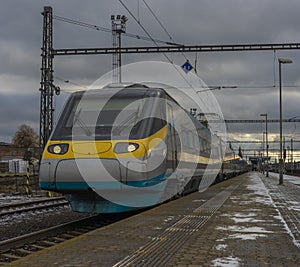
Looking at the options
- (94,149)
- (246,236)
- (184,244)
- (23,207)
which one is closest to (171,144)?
(94,149)

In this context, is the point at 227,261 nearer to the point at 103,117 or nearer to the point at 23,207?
the point at 103,117

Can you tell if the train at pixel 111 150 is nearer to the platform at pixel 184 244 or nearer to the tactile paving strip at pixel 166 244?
the platform at pixel 184 244

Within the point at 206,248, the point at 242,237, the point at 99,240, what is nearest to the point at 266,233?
the point at 242,237

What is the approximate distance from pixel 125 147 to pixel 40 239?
2.74m

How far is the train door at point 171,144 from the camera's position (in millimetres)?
13109

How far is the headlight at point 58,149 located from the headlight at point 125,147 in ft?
3.98

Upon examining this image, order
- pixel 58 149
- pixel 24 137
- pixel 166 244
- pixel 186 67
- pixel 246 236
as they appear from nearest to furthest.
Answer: pixel 166 244 < pixel 246 236 < pixel 58 149 < pixel 186 67 < pixel 24 137

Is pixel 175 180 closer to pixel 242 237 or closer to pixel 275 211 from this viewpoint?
pixel 275 211

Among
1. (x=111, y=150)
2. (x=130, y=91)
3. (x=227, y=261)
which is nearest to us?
(x=227, y=261)

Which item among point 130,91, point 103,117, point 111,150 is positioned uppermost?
point 130,91

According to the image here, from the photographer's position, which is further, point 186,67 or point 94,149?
point 186,67

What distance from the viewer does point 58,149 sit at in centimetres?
1118

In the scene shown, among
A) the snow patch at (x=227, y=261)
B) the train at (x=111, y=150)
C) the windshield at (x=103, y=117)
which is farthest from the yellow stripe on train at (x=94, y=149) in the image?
the snow patch at (x=227, y=261)

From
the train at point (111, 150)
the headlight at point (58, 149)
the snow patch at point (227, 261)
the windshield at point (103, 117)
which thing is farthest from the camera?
the windshield at point (103, 117)
